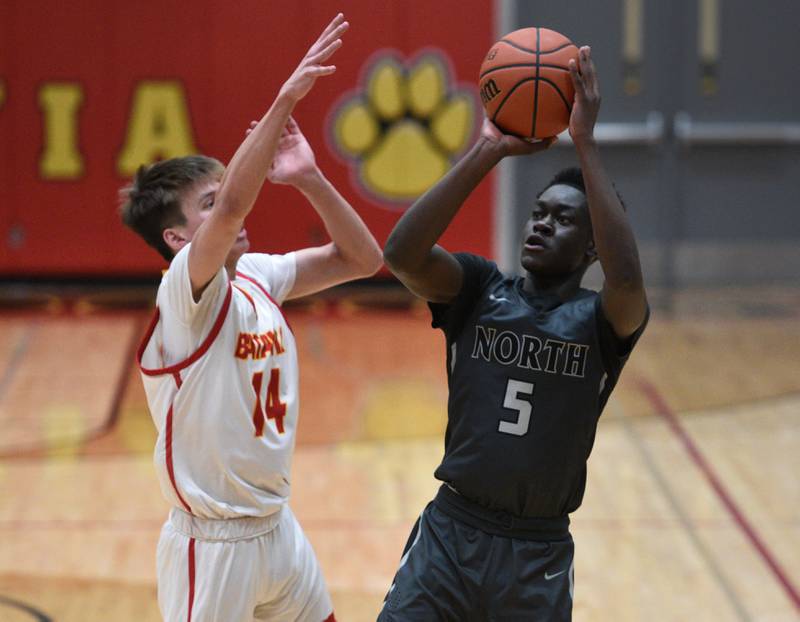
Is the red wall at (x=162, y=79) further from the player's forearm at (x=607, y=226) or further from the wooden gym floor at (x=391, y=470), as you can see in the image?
the player's forearm at (x=607, y=226)

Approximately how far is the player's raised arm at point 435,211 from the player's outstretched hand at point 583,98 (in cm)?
18

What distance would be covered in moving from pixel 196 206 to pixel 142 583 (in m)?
2.65

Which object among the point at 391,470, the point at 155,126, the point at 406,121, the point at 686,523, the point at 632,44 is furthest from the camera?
the point at 632,44

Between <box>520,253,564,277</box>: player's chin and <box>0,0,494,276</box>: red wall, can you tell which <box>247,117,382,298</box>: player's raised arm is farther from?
<box>0,0,494,276</box>: red wall

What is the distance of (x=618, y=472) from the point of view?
7.20 meters

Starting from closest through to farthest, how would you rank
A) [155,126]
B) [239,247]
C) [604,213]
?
[604,213] < [239,247] < [155,126]

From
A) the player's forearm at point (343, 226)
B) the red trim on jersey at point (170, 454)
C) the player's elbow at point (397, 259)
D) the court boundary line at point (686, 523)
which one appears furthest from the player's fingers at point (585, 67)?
the court boundary line at point (686, 523)

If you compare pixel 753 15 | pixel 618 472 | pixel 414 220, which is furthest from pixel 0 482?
pixel 753 15

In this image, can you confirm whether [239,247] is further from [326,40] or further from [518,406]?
[518,406]

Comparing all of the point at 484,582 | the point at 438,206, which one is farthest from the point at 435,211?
the point at 484,582

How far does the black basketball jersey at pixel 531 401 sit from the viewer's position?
3260 millimetres

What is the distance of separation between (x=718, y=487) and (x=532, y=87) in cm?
423

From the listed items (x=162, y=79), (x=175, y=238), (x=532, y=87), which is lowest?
(x=162, y=79)

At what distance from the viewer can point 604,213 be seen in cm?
313
